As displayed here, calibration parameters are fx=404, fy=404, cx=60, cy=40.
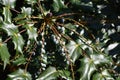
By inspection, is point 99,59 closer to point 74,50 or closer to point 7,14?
point 74,50

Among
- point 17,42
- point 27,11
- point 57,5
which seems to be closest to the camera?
point 17,42

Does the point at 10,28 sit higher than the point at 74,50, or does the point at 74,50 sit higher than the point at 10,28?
the point at 10,28

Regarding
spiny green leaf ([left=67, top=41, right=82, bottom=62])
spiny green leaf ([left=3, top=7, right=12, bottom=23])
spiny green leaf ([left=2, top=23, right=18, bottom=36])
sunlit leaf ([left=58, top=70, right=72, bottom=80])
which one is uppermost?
spiny green leaf ([left=3, top=7, right=12, bottom=23])

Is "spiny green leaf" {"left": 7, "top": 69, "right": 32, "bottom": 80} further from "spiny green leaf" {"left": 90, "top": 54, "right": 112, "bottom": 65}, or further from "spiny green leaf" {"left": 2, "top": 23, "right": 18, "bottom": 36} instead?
"spiny green leaf" {"left": 90, "top": 54, "right": 112, "bottom": 65}

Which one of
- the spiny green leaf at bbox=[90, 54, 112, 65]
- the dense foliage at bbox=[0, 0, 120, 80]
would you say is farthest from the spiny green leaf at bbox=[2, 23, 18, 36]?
the spiny green leaf at bbox=[90, 54, 112, 65]

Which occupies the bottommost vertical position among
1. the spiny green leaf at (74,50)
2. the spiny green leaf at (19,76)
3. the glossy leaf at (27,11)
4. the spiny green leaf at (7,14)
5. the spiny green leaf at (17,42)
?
the spiny green leaf at (19,76)

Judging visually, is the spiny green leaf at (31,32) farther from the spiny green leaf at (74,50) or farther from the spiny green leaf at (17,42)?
the spiny green leaf at (74,50)

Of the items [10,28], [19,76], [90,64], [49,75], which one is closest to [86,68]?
[90,64]

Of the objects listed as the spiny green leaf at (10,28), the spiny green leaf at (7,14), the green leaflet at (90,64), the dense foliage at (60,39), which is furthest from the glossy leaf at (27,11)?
the green leaflet at (90,64)
